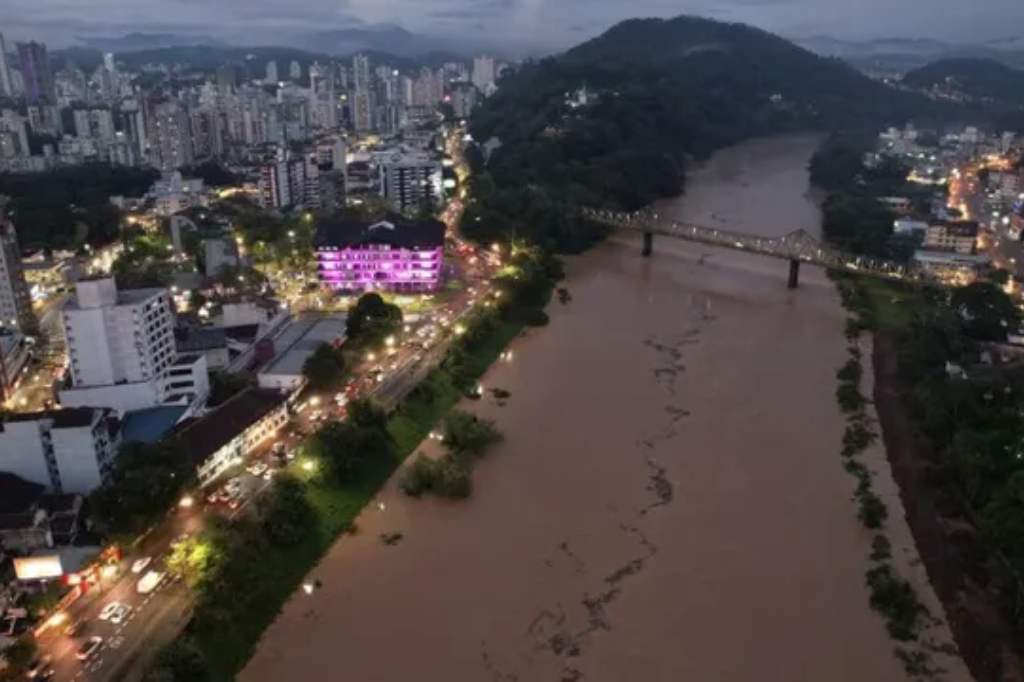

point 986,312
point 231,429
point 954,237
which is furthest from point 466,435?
point 954,237

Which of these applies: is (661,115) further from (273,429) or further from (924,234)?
(273,429)

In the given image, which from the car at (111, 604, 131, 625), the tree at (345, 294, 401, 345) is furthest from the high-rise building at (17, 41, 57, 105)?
the car at (111, 604, 131, 625)

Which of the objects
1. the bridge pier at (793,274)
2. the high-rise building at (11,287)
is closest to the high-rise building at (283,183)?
the high-rise building at (11,287)

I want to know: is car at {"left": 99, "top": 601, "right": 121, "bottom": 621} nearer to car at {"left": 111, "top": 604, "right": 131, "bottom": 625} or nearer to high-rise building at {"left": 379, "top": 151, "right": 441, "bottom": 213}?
car at {"left": 111, "top": 604, "right": 131, "bottom": 625}

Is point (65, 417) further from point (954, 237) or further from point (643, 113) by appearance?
point (643, 113)

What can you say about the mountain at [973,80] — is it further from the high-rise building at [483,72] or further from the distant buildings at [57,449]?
the distant buildings at [57,449]

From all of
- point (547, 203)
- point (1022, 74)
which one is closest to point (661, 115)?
point (547, 203)
